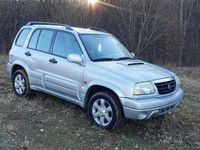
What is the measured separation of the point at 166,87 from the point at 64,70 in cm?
193

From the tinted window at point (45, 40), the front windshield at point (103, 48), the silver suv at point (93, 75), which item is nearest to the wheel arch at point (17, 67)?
the silver suv at point (93, 75)

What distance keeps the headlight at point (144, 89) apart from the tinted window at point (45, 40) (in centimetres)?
242

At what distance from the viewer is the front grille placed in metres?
6.36

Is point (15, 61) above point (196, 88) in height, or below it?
above

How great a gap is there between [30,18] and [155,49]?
21.8ft

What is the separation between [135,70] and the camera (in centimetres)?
656

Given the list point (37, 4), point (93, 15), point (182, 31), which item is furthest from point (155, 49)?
point (37, 4)

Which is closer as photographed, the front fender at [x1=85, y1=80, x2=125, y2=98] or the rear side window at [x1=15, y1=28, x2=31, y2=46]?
the front fender at [x1=85, y1=80, x2=125, y2=98]

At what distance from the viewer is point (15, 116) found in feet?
23.8

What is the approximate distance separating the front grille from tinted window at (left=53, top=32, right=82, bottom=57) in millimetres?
1628

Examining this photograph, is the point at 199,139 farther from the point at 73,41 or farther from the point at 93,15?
the point at 93,15

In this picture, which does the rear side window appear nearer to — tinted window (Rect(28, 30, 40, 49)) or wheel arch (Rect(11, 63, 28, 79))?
tinted window (Rect(28, 30, 40, 49))

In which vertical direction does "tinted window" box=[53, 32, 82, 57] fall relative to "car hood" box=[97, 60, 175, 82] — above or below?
above

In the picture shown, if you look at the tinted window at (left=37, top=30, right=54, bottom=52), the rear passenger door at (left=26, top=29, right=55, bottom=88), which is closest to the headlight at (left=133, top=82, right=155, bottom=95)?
the rear passenger door at (left=26, top=29, right=55, bottom=88)
